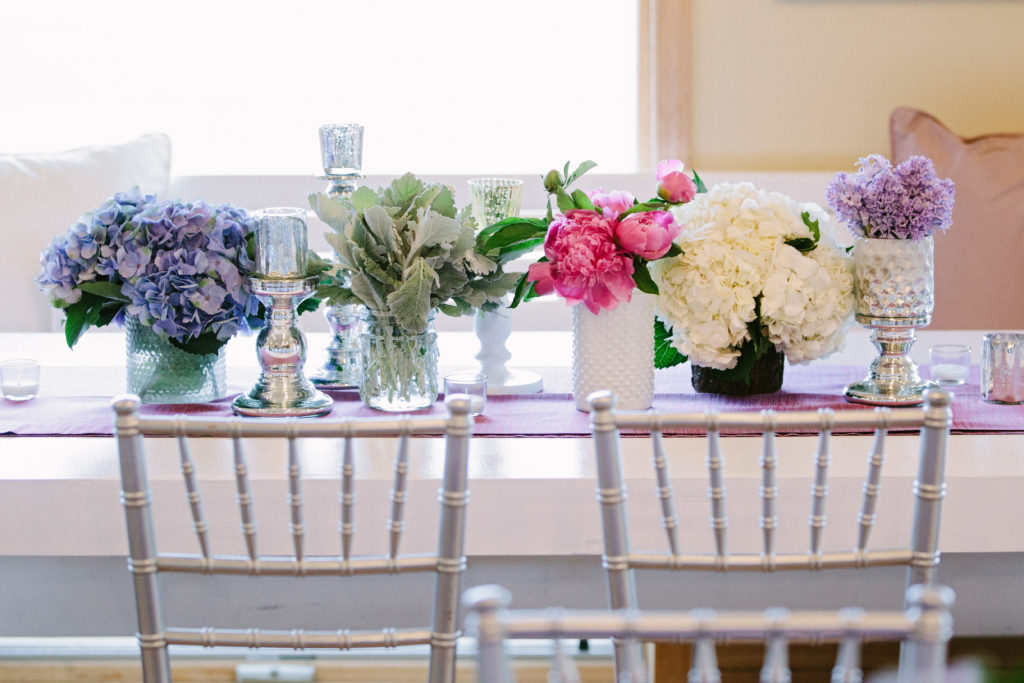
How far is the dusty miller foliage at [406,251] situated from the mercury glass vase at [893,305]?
1.41ft

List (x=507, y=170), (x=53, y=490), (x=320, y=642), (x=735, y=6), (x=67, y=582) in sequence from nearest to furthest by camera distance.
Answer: (x=320, y=642)
(x=53, y=490)
(x=67, y=582)
(x=735, y=6)
(x=507, y=170)

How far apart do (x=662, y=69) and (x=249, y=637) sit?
7.14 feet

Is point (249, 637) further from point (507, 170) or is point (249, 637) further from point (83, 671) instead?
point (507, 170)

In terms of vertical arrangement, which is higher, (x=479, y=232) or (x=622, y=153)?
(x=622, y=153)

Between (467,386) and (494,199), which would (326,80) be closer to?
(494,199)

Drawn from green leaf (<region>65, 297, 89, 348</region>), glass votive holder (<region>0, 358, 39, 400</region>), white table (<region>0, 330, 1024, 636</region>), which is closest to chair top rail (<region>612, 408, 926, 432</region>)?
white table (<region>0, 330, 1024, 636</region>)

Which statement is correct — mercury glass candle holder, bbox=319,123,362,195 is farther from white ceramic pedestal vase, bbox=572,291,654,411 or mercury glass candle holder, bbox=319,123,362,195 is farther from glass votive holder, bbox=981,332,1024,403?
glass votive holder, bbox=981,332,1024,403

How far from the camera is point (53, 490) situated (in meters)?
1.04

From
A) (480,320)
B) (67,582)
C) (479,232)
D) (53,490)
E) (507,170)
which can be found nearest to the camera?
(53,490)

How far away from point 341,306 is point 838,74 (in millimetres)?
1782

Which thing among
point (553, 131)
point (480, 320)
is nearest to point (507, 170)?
point (553, 131)

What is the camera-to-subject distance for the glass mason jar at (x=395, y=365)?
123 cm

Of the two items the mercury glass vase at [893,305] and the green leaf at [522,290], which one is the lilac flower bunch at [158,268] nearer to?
the green leaf at [522,290]

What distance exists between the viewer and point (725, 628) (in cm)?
49
